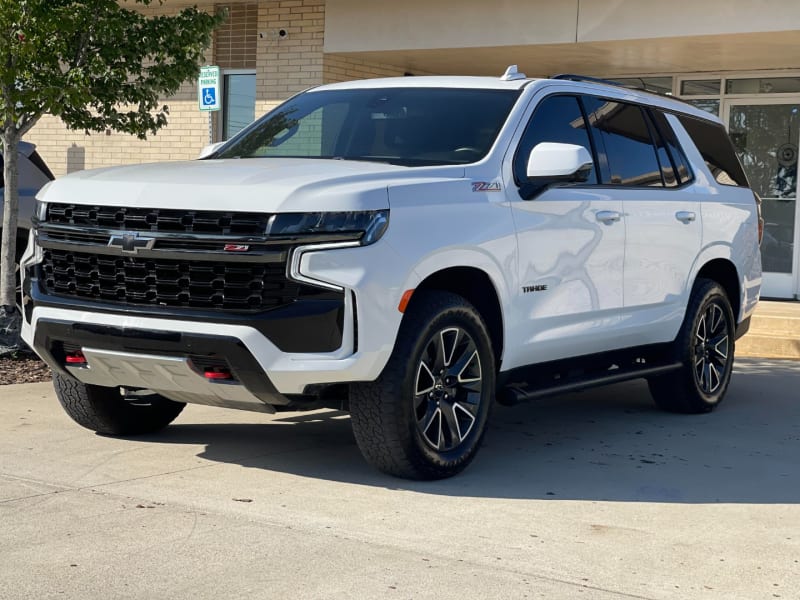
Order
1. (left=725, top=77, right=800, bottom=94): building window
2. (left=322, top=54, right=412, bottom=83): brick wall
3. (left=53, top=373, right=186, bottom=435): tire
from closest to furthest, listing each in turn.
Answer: (left=53, top=373, right=186, bottom=435): tire → (left=725, top=77, right=800, bottom=94): building window → (left=322, top=54, right=412, bottom=83): brick wall

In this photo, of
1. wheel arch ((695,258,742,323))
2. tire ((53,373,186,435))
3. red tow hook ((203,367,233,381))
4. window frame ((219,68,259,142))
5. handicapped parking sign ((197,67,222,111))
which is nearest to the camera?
red tow hook ((203,367,233,381))

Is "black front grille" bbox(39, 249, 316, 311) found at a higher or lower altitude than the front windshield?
lower

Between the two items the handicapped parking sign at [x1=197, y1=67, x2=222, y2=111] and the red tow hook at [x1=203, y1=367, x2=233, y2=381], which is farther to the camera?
the handicapped parking sign at [x1=197, y1=67, x2=222, y2=111]

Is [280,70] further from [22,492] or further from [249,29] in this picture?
[22,492]

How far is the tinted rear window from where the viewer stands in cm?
873

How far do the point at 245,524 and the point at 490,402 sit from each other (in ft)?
5.19

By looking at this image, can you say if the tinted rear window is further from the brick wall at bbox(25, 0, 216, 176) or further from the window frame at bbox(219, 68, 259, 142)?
the brick wall at bbox(25, 0, 216, 176)

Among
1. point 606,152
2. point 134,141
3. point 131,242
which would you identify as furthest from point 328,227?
point 134,141

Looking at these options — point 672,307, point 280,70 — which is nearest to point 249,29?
point 280,70

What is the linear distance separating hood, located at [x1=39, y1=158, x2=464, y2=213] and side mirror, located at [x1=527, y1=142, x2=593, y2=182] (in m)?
0.46

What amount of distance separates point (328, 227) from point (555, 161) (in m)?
1.45

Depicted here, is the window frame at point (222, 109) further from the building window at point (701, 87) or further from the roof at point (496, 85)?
the roof at point (496, 85)

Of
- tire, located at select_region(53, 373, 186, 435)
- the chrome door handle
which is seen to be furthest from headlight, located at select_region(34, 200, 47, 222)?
the chrome door handle

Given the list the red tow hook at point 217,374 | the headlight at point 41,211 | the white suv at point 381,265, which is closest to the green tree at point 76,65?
the white suv at point 381,265
